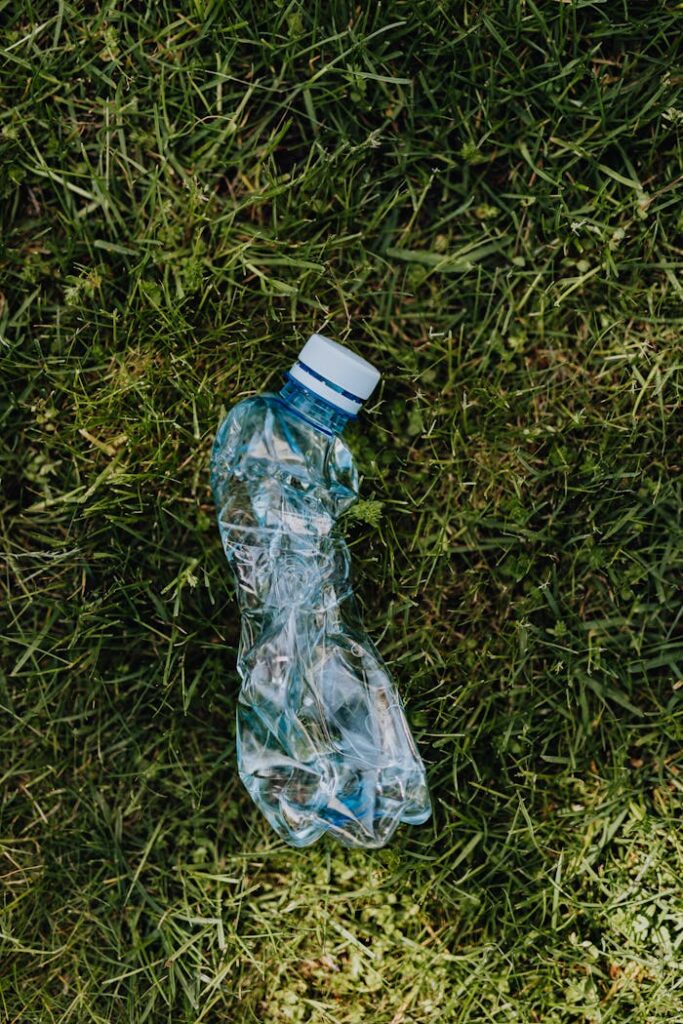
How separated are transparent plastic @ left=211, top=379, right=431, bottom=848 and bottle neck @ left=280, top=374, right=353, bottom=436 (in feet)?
0.09

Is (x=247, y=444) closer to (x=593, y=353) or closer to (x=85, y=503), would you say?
(x=85, y=503)

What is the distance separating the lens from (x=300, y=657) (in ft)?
7.29

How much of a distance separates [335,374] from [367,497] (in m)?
0.43

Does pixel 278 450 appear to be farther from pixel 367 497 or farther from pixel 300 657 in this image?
pixel 300 657

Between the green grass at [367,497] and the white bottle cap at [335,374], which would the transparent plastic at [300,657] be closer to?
the green grass at [367,497]

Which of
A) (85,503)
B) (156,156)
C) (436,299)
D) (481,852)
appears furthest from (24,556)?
(481,852)

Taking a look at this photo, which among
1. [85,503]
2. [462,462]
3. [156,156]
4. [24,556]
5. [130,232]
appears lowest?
[24,556]

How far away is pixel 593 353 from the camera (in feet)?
7.48

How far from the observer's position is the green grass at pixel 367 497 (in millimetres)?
2236

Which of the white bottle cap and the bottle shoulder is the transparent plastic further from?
the white bottle cap

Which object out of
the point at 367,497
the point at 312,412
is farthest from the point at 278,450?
the point at 367,497

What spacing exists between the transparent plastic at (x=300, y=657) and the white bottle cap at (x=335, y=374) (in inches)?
7.6

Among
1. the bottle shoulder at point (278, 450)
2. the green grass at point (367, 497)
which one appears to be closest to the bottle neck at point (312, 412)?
the bottle shoulder at point (278, 450)

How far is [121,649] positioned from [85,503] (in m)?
0.42
